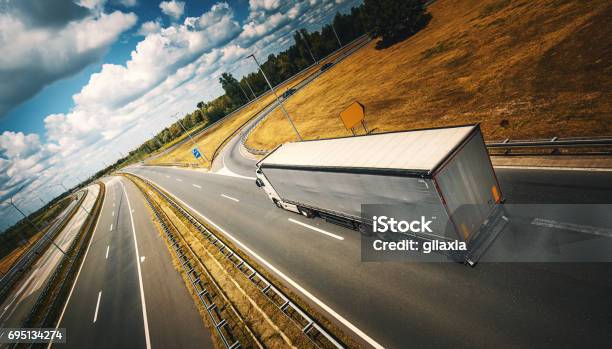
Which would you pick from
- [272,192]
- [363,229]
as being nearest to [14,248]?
[272,192]

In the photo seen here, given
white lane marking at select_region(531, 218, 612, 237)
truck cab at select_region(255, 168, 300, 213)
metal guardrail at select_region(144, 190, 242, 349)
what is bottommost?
white lane marking at select_region(531, 218, 612, 237)

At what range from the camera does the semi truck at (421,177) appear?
8305 millimetres

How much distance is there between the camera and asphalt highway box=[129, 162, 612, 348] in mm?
6914

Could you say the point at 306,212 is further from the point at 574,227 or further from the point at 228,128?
the point at 228,128

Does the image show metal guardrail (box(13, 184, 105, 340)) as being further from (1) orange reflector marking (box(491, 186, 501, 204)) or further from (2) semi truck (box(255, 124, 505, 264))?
(1) orange reflector marking (box(491, 186, 501, 204))

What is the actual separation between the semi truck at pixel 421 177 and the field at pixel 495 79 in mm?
8918

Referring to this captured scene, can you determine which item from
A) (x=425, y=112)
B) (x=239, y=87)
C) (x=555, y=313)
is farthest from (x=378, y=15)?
(x=239, y=87)

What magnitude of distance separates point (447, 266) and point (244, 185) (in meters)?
23.5

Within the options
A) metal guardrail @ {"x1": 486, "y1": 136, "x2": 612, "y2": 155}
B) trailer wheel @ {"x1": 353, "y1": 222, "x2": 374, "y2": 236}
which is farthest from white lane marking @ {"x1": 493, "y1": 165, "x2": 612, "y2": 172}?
trailer wheel @ {"x1": 353, "y1": 222, "x2": 374, "y2": 236}

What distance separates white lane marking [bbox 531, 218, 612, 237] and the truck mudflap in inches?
43.2

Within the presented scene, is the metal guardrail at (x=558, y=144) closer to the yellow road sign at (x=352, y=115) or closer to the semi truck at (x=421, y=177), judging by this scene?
the semi truck at (x=421, y=177)

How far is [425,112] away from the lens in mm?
23875

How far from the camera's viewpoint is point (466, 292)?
865 centimetres

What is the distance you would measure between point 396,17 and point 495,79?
35.6 m
